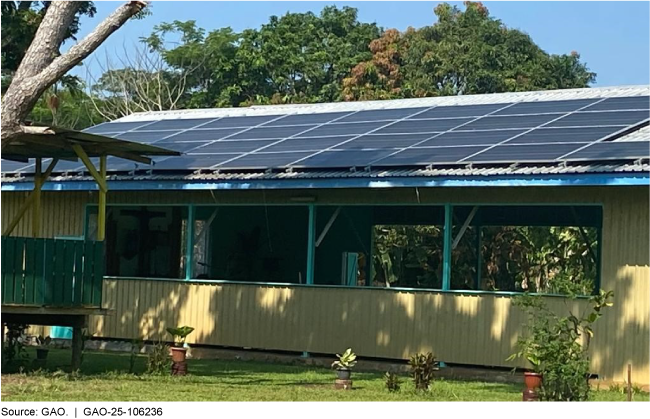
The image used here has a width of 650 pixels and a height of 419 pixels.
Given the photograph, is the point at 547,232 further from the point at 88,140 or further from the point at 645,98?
the point at 88,140

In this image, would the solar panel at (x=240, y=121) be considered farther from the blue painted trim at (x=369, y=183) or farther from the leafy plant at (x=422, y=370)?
the leafy plant at (x=422, y=370)

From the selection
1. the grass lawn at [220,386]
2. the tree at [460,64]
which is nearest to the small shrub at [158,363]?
the grass lawn at [220,386]

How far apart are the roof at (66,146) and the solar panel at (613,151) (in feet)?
19.2

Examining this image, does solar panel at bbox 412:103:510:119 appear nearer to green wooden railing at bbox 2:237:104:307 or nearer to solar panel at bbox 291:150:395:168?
solar panel at bbox 291:150:395:168

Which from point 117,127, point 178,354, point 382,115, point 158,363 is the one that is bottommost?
point 158,363

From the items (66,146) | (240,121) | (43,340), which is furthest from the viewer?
(240,121)

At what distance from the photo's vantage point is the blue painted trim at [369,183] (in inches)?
670

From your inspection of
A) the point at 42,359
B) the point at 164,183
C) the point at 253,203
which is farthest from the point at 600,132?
the point at 42,359

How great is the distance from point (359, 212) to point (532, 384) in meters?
11.1

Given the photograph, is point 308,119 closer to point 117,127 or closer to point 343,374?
point 117,127

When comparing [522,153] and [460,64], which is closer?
[522,153]

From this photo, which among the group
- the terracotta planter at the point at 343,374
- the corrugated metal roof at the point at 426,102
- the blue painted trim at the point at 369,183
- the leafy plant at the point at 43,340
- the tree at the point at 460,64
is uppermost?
the tree at the point at 460,64

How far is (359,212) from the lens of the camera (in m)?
24.8

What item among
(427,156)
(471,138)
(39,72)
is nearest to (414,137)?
(471,138)
